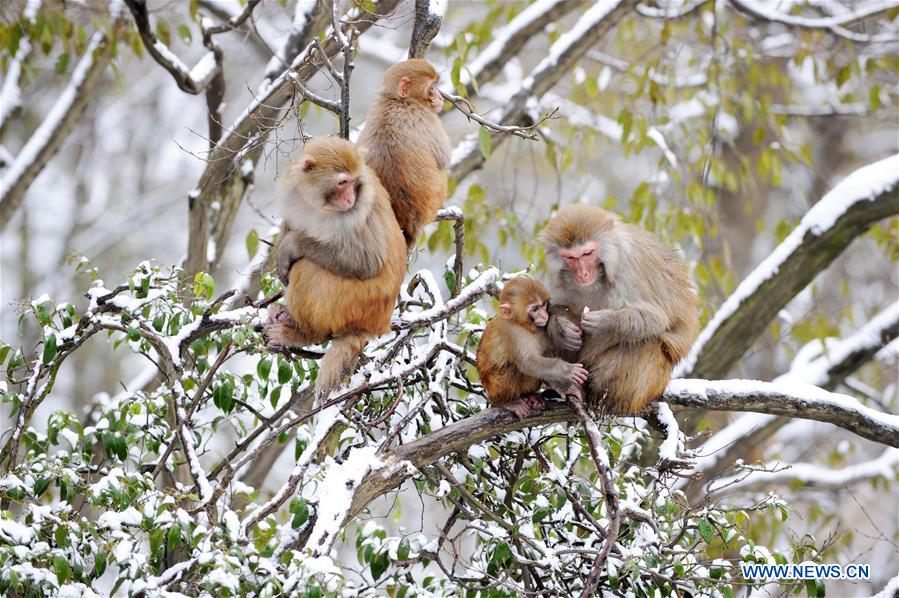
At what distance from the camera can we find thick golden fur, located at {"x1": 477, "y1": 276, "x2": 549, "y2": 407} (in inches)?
166

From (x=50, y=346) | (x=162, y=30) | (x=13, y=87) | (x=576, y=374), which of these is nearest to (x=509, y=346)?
(x=576, y=374)

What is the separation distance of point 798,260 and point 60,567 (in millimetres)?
4912

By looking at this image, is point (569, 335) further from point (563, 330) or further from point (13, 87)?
point (13, 87)

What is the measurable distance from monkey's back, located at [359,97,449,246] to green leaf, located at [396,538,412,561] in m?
1.46

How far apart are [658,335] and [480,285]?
84 centimetres

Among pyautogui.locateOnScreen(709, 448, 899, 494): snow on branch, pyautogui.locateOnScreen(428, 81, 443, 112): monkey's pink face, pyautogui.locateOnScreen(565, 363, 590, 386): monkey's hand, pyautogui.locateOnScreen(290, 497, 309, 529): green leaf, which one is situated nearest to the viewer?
pyautogui.locateOnScreen(290, 497, 309, 529): green leaf

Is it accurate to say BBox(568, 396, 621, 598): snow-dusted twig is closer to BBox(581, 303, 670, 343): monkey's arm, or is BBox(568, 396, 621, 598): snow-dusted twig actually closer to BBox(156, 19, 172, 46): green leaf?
BBox(581, 303, 670, 343): monkey's arm

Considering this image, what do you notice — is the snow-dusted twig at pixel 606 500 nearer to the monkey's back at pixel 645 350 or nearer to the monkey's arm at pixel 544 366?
the monkey's arm at pixel 544 366

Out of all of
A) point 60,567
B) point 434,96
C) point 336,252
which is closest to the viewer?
point 60,567

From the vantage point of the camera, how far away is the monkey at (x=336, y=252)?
3.94 metres

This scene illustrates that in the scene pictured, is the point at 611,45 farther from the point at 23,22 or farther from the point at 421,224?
the point at 421,224

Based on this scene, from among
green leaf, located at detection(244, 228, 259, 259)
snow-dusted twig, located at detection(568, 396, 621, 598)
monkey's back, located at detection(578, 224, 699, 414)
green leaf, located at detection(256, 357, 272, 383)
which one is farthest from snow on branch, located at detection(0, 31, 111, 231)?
snow-dusted twig, located at detection(568, 396, 621, 598)

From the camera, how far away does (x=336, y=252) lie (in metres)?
4.11

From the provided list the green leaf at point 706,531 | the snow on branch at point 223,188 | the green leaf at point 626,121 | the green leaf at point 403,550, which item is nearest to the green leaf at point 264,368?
the green leaf at point 403,550
